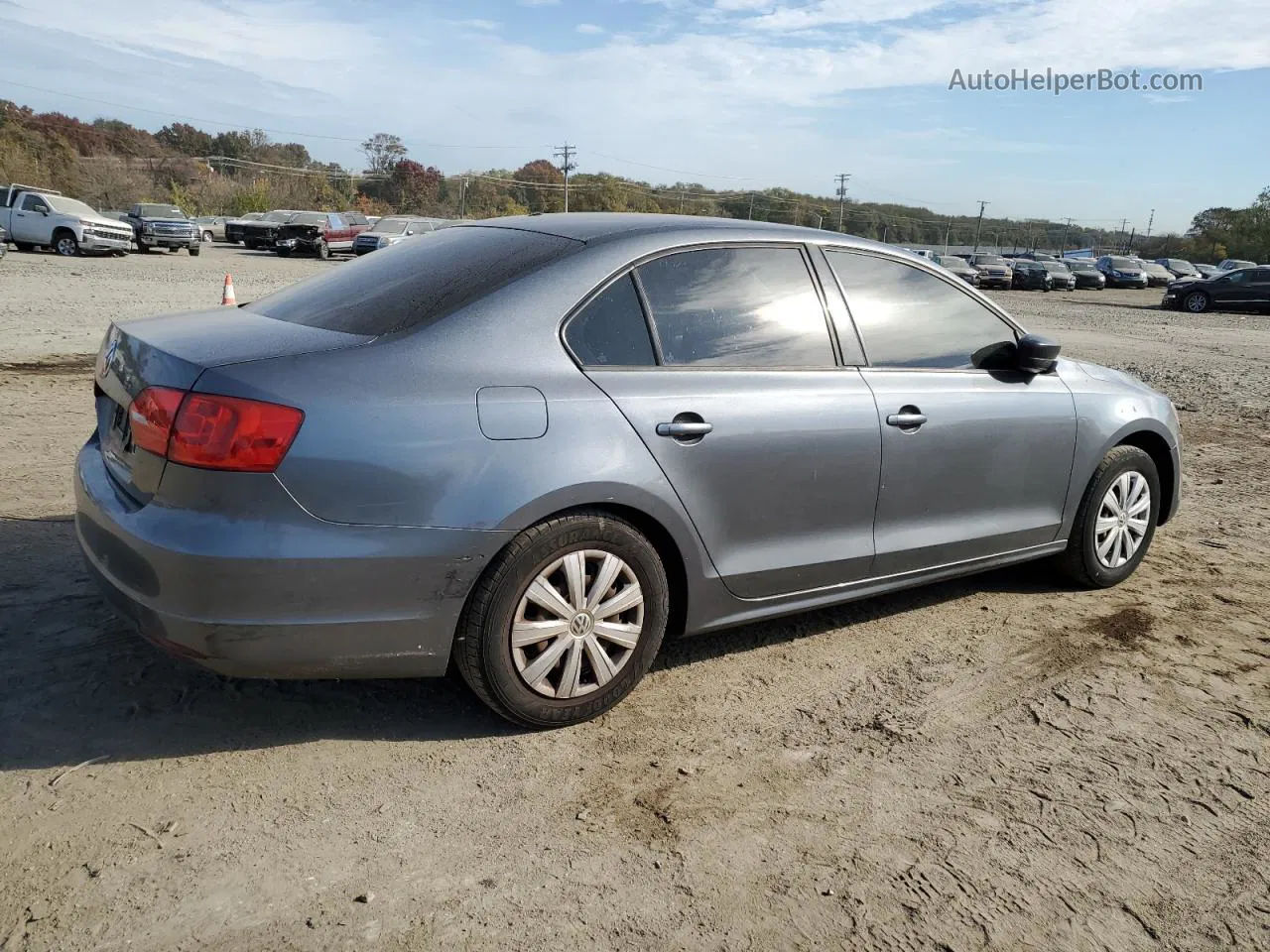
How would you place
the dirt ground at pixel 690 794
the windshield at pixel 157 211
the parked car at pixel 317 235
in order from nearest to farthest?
the dirt ground at pixel 690 794 → the windshield at pixel 157 211 → the parked car at pixel 317 235

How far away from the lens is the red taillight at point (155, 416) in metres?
2.89

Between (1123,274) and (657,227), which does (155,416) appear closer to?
(657,227)

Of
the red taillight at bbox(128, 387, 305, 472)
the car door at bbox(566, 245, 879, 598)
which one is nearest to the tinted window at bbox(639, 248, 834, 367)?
the car door at bbox(566, 245, 879, 598)

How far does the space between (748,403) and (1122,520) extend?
2440mm

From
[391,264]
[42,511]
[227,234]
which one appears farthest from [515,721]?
[227,234]

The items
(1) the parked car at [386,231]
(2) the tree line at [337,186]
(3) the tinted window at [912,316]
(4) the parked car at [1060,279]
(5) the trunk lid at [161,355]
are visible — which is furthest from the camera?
(2) the tree line at [337,186]

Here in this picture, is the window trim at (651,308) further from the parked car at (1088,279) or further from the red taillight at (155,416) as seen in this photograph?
the parked car at (1088,279)

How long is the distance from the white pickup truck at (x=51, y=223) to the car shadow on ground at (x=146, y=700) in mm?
28658

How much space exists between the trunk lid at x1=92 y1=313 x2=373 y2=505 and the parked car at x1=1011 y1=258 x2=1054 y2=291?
49273mm

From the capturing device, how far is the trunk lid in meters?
2.95

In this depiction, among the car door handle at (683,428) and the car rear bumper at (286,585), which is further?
the car door handle at (683,428)

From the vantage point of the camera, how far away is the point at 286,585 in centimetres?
284

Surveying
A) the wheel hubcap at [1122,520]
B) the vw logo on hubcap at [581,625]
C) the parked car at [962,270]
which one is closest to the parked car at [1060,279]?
the parked car at [962,270]

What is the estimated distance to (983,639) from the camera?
14.3ft
